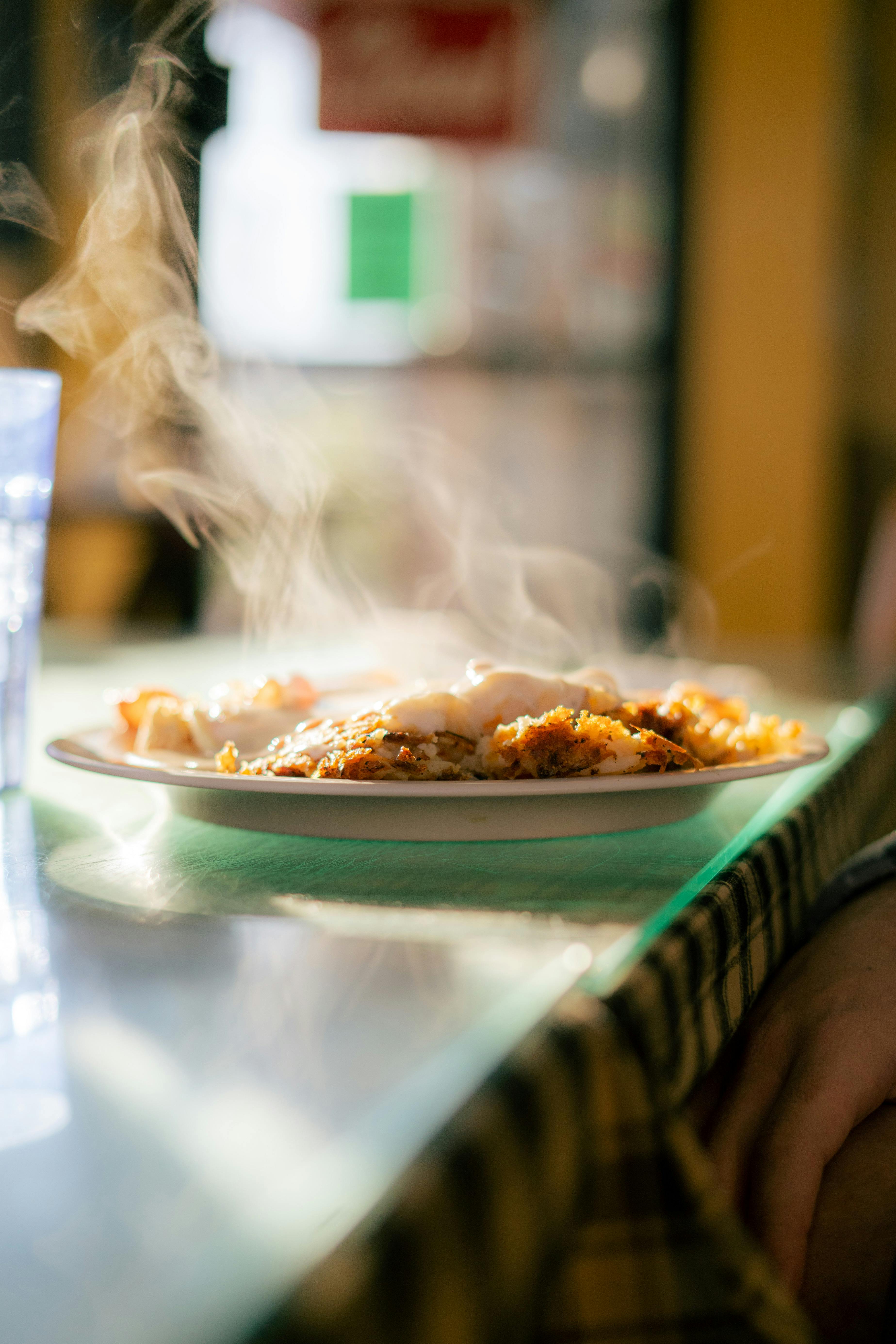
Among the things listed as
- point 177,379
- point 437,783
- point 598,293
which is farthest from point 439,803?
point 598,293

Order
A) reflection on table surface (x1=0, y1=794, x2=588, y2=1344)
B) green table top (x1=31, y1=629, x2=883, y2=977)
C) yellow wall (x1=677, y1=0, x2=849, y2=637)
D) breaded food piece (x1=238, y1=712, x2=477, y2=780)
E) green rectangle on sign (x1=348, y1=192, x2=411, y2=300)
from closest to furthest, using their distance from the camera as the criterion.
A: 1. reflection on table surface (x1=0, y1=794, x2=588, y2=1344)
2. green table top (x1=31, y1=629, x2=883, y2=977)
3. breaded food piece (x1=238, y1=712, x2=477, y2=780)
4. yellow wall (x1=677, y1=0, x2=849, y2=637)
5. green rectangle on sign (x1=348, y1=192, x2=411, y2=300)

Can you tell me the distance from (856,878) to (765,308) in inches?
144

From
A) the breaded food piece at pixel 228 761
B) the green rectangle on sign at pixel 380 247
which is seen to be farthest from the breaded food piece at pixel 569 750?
the green rectangle on sign at pixel 380 247

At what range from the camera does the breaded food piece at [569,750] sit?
0.56 m

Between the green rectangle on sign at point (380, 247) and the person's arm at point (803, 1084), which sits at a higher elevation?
the green rectangle on sign at point (380, 247)

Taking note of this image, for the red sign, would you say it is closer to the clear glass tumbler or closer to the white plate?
the clear glass tumbler

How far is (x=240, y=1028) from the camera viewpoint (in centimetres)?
33

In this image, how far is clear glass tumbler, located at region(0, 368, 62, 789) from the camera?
72cm

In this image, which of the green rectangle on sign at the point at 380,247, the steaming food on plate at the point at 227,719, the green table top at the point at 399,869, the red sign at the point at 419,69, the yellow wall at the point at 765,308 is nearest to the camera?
the green table top at the point at 399,869

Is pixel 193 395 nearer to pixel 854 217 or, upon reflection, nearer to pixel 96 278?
pixel 96 278

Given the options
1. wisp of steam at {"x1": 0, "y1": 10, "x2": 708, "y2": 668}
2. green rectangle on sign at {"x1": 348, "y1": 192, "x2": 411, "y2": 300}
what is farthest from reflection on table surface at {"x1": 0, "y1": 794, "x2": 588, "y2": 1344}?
green rectangle on sign at {"x1": 348, "y1": 192, "x2": 411, "y2": 300}

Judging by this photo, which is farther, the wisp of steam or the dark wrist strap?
the wisp of steam

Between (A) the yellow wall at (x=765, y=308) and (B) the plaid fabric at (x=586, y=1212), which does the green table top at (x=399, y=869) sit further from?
(A) the yellow wall at (x=765, y=308)

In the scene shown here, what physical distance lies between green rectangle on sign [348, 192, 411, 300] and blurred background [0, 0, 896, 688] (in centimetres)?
1
